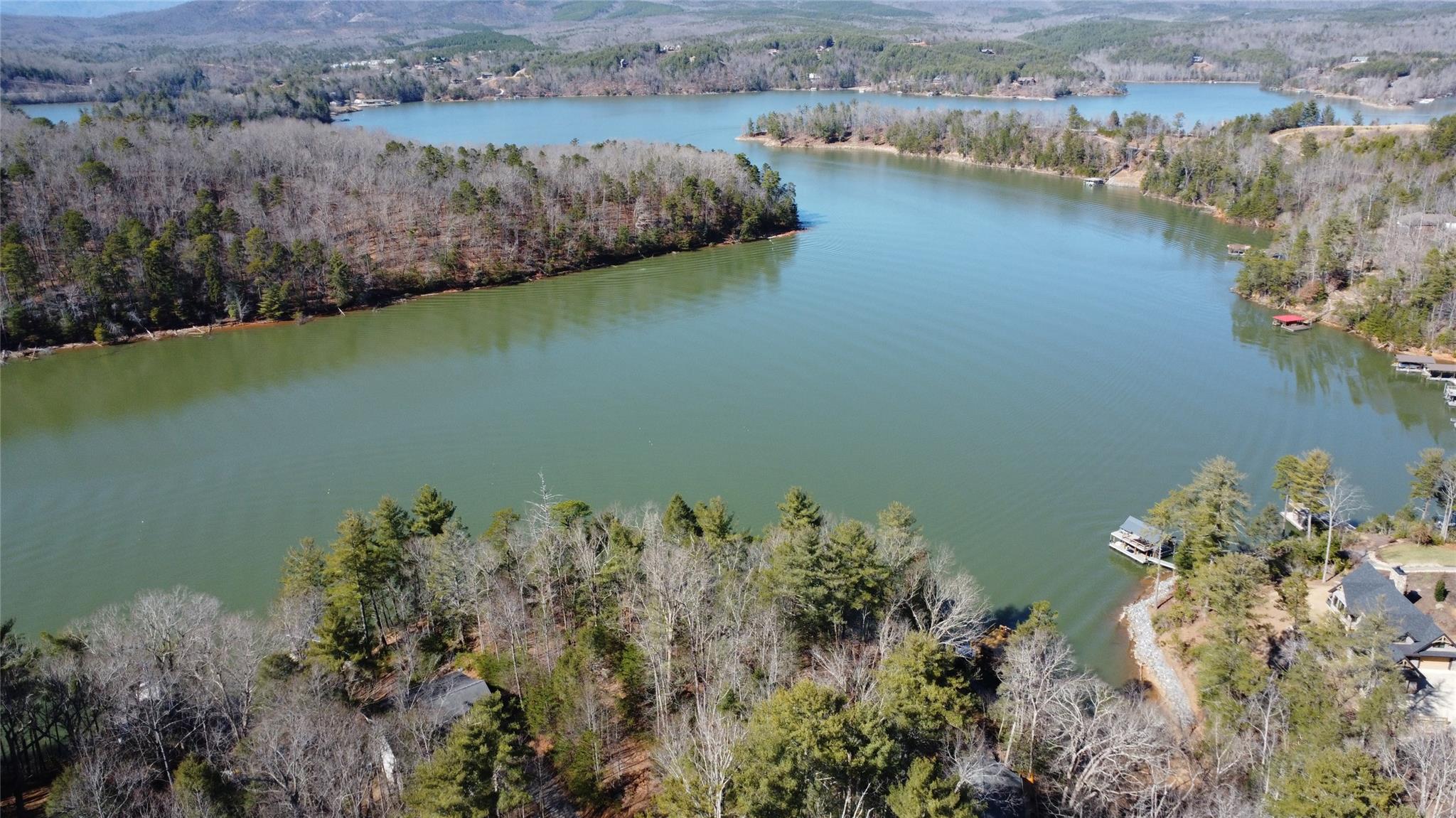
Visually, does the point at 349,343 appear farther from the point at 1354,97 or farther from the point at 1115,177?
the point at 1354,97

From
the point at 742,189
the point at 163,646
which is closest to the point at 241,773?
the point at 163,646

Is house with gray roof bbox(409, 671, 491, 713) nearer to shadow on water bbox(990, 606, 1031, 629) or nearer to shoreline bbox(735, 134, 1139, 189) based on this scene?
shadow on water bbox(990, 606, 1031, 629)

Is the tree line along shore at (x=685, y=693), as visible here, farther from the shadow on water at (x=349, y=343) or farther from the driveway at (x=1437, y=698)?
the shadow on water at (x=349, y=343)

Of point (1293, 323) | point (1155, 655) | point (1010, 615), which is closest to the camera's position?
point (1155, 655)

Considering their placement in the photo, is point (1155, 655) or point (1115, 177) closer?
point (1155, 655)

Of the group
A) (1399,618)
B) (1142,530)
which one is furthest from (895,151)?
(1399,618)

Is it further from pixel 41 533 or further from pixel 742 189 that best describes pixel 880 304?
pixel 41 533

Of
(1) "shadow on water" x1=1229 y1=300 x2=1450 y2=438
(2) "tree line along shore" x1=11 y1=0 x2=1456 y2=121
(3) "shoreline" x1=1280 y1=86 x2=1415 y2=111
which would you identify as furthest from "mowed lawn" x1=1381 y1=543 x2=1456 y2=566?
(3) "shoreline" x1=1280 y1=86 x2=1415 y2=111

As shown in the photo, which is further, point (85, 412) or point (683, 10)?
point (683, 10)
